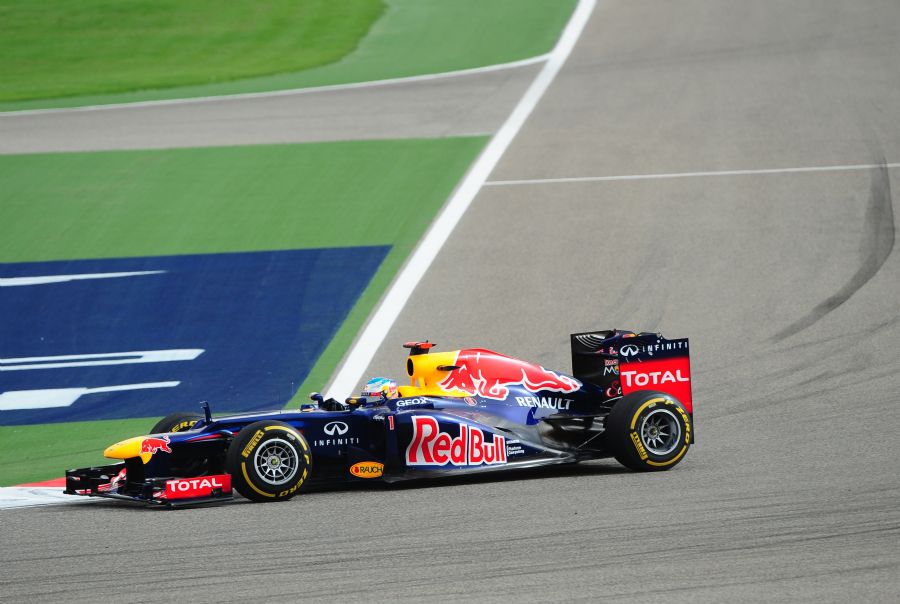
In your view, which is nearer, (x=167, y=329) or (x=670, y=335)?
(x=670, y=335)

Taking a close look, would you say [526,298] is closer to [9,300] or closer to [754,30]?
[9,300]

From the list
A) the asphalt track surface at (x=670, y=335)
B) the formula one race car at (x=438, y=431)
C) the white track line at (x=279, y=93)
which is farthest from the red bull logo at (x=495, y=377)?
the white track line at (x=279, y=93)

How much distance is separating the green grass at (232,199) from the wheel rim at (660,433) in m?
6.02

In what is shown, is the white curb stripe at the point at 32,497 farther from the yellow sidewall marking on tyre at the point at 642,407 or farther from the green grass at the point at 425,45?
the green grass at the point at 425,45

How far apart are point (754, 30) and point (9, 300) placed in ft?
71.5

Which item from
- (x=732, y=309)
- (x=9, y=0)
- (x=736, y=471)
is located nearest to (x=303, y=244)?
(x=732, y=309)

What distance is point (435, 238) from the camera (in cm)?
1995

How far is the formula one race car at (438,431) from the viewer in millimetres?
10164

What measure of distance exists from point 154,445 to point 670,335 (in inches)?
279

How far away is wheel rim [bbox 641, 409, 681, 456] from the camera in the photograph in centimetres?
1091

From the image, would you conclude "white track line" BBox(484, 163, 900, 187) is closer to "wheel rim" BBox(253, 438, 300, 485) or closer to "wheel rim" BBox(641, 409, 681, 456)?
"wheel rim" BBox(641, 409, 681, 456)

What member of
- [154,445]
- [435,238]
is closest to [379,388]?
[154,445]

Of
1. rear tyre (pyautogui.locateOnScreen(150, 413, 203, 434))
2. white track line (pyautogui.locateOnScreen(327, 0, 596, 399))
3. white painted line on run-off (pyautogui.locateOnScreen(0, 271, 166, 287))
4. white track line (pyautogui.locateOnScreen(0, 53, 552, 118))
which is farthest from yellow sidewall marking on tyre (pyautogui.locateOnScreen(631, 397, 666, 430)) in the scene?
white track line (pyautogui.locateOnScreen(0, 53, 552, 118))

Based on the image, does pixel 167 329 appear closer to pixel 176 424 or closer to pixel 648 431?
pixel 176 424
